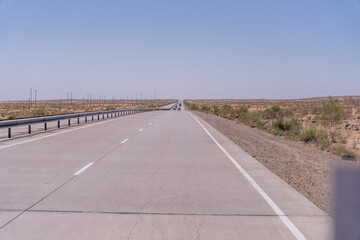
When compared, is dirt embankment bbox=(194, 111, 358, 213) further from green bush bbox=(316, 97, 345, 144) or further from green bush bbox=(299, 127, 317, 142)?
green bush bbox=(316, 97, 345, 144)

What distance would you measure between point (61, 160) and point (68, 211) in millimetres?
6189

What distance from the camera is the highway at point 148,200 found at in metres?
5.98

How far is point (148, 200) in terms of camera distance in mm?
7852

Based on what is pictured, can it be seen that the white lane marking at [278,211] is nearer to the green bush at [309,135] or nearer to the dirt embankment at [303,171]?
the dirt embankment at [303,171]

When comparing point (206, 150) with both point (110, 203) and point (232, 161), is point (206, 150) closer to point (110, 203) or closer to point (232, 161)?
point (232, 161)

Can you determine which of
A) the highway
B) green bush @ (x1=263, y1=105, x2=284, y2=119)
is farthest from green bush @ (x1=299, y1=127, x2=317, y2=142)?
green bush @ (x1=263, y1=105, x2=284, y2=119)

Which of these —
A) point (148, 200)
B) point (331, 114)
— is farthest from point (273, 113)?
point (148, 200)

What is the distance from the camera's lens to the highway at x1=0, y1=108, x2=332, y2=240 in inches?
236

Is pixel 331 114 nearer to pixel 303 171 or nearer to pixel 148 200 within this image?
pixel 303 171

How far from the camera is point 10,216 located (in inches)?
264

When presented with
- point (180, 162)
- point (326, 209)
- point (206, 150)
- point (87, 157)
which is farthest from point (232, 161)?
point (326, 209)

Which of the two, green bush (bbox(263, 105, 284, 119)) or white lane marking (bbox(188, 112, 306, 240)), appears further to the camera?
green bush (bbox(263, 105, 284, 119))

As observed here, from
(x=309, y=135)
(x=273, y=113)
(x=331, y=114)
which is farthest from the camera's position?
(x=273, y=113)

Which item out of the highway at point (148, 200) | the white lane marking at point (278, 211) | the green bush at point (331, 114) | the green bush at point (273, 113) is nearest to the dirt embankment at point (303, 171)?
the highway at point (148, 200)
